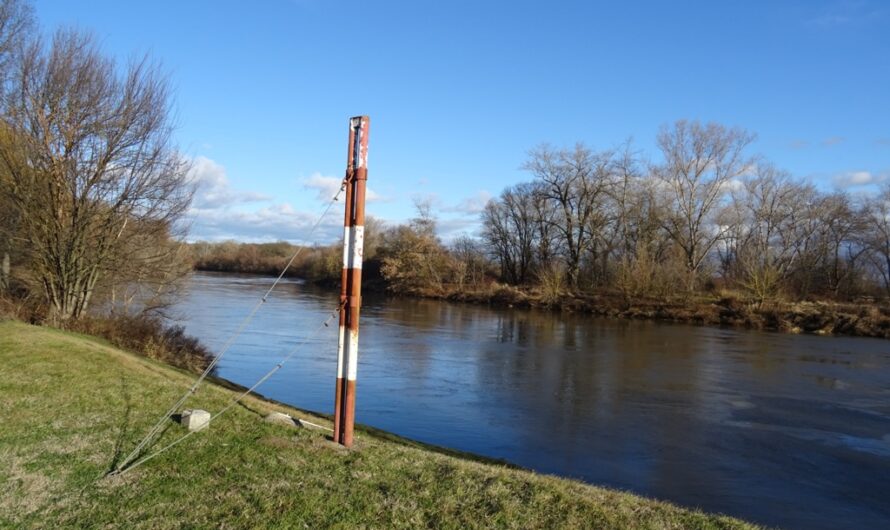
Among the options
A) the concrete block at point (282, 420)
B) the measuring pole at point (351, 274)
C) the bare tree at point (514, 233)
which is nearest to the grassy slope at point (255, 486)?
the concrete block at point (282, 420)

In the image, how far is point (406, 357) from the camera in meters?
20.3

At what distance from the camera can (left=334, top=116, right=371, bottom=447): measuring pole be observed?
6.18m

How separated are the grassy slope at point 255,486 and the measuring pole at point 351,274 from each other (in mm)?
353

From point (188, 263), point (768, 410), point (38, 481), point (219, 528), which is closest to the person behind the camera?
point (219, 528)

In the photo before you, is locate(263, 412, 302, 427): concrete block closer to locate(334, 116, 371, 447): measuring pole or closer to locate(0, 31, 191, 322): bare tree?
locate(334, 116, 371, 447): measuring pole

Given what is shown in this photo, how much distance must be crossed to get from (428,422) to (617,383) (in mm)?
6717

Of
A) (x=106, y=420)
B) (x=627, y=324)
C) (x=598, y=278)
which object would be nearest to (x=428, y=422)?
(x=106, y=420)

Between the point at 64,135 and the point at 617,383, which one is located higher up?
the point at 64,135

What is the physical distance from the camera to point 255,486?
4836 mm

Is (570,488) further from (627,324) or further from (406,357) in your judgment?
(627,324)

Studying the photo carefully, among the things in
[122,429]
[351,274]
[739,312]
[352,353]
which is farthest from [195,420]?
[739,312]

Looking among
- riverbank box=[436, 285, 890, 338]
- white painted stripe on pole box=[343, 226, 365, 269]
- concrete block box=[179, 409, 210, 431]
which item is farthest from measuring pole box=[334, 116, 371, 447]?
riverbank box=[436, 285, 890, 338]

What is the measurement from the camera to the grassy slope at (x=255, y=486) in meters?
4.34

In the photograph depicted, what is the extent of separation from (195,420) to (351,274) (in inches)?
83.0
